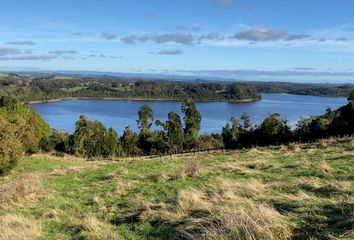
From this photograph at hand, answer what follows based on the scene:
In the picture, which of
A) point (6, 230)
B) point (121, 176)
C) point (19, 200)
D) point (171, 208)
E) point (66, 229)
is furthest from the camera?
point (121, 176)

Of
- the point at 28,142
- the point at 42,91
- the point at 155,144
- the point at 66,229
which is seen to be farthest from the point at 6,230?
the point at 42,91

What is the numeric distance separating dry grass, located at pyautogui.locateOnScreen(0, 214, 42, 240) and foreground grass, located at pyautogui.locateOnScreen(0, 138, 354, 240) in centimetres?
2

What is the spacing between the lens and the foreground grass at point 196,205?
5875mm

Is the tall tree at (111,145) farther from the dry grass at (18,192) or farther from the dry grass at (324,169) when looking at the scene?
the dry grass at (324,169)

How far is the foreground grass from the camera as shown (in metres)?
5.88

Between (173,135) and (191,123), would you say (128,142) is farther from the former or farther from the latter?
(191,123)

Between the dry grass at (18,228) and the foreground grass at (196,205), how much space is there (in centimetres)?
2

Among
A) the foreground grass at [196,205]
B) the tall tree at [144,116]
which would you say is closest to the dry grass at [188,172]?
the foreground grass at [196,205]

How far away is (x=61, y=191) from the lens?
12320mm

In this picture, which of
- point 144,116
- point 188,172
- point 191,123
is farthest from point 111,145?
point 188,172

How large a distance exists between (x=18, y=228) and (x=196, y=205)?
2.97 meters

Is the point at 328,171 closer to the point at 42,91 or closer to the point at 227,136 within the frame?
the point at 227,136

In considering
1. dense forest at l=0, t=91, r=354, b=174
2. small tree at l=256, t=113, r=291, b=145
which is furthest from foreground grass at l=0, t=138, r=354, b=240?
small tree at l=256, t=113, r=291, b=145

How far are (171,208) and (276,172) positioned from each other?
4.65 meters
